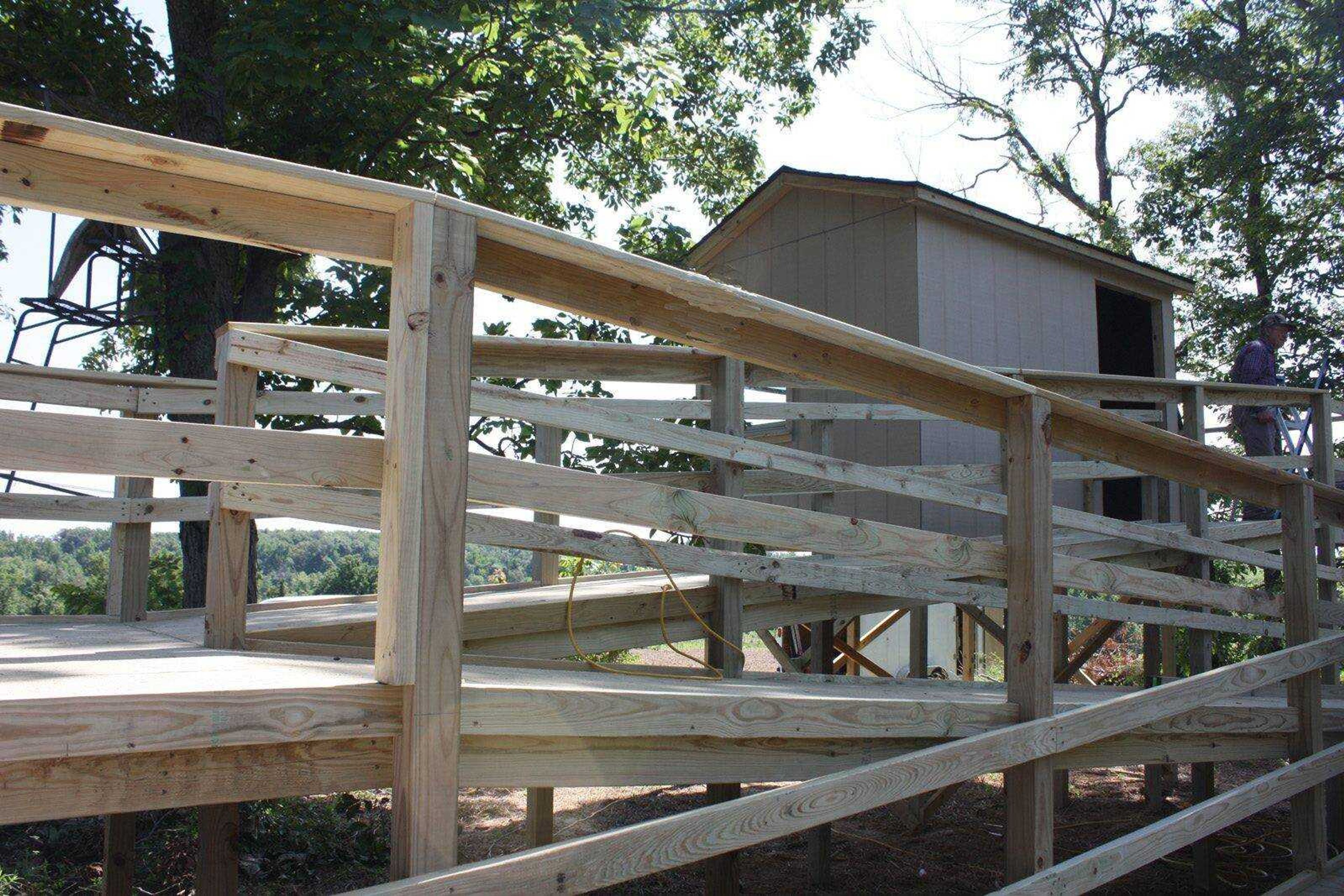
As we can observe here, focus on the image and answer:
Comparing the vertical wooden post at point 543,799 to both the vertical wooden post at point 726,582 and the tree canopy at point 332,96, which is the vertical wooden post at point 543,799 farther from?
the tree canopy at point 332,96

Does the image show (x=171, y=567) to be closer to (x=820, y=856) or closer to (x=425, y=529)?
(x=820, y=856)

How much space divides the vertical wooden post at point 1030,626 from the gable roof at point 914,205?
588 centimetres

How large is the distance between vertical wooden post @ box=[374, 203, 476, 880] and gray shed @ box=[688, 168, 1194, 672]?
22.3 ft

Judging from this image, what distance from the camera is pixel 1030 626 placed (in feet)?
9.84

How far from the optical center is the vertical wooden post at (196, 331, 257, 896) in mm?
3113

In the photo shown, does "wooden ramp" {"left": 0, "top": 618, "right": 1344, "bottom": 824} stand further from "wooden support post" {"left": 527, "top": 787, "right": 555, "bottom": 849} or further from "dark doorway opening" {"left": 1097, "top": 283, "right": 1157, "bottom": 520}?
"dark doorway opening" {"left": 1097, "top": 283, "right": 1157, "bottom": 520}

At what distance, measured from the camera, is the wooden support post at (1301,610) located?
4.20 m

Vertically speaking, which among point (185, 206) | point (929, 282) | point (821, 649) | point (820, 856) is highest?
point (929, 282)

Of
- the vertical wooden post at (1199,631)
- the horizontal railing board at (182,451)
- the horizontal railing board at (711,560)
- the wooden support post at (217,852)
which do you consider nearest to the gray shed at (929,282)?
the vertical wooden post at (1199,631)

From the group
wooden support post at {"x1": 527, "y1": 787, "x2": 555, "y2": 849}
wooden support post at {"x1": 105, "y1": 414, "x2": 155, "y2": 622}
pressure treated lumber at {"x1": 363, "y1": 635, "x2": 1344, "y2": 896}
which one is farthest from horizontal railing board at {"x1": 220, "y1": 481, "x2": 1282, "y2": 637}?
wooden support post at {"x1": 527, "y1": 787, "x2": 555, "y2": 849}

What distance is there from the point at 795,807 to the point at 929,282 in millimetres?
6894

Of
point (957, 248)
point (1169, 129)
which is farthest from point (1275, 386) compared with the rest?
point (1169, 129)

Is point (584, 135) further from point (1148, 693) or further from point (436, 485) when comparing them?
point (436, 485)

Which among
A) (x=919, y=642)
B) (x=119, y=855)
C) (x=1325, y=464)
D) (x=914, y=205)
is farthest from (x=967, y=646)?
(x=119, y=855)
